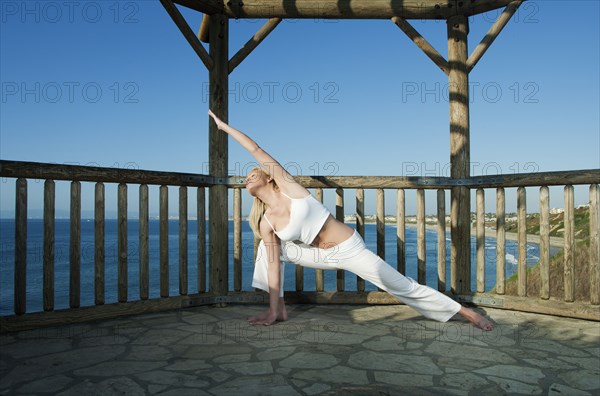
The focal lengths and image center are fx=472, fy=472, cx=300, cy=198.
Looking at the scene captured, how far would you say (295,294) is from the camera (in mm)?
4570

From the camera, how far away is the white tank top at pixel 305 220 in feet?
11.5

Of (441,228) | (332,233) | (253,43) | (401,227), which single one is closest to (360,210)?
(401,227)

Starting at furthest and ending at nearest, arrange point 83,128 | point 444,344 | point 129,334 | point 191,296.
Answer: point 83,128, point 191,296, point 129,334, point 444,344

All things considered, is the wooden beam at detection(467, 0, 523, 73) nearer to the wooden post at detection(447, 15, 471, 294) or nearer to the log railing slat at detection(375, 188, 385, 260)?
the wooden post at detection(447, 15, 471, 294)

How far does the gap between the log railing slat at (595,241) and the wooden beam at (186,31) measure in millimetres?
3549

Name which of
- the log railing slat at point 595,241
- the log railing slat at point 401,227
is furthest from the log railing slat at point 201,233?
the log railing slat at point 595,241

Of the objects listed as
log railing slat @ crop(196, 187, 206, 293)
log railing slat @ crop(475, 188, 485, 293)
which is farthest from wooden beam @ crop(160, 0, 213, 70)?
log railing slat @ crop(475, 188, 485, 293)

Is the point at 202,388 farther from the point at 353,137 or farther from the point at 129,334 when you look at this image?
the point at 353,137

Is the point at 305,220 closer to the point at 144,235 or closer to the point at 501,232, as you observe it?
the point at 144,235

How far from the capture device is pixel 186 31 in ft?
14.4

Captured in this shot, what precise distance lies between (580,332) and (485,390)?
1794 millimetres

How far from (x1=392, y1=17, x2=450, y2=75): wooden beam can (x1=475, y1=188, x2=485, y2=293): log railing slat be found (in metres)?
1.29

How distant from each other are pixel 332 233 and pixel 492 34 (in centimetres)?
264

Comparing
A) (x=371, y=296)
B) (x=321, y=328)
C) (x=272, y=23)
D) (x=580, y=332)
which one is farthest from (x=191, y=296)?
(x=580, y=332)
